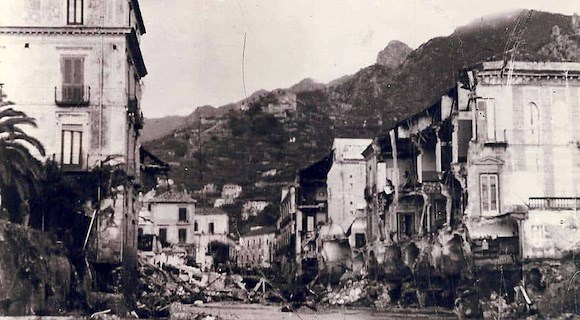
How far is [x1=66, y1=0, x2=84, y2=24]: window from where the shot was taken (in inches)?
691

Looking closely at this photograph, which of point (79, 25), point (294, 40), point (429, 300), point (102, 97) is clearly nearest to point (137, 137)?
point (102, 97)

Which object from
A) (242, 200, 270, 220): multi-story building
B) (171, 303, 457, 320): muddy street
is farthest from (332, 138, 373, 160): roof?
(171, 303, 457, 320): muddy street

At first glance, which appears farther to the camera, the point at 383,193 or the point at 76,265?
the point at 383,193

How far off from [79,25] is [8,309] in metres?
5.36

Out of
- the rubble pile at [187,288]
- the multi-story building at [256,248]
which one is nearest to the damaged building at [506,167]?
the multi-story building at [256,248]

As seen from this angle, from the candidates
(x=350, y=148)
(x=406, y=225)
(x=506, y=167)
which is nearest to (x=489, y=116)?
(x=506, y=167)

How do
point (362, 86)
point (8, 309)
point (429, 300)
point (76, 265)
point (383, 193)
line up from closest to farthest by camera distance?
1. point (8, 309)
2. point (76, 265)
3. point (362, 86)
4. point (429, 300)
5. point (383, 193)

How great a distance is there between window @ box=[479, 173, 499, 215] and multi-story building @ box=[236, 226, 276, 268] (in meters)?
4.24

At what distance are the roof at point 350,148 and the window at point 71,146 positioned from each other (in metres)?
5.55

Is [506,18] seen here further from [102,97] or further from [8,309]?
[8,309]

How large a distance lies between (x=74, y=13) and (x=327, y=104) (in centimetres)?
507

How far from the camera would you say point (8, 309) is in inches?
611

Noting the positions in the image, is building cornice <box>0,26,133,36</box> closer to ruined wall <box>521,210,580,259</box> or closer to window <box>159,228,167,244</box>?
window <box>159,228,167,244</box>

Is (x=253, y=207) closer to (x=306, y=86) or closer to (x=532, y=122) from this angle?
(x=306, y=86)
